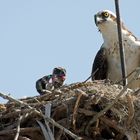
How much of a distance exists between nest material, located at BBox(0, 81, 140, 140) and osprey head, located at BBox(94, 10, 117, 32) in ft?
9.55

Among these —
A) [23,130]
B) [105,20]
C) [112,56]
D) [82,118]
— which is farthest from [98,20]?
[23,130]

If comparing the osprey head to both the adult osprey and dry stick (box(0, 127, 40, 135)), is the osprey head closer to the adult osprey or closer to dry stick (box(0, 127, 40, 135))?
the adult osprey

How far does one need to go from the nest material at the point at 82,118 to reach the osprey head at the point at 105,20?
291 cm

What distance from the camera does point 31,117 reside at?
6852mm

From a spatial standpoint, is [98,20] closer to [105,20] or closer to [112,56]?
[105,20]

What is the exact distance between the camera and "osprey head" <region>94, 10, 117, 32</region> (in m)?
9.81

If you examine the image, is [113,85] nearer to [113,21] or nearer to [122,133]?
[122,133]

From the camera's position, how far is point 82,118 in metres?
6.83

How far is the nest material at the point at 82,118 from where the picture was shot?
6.66 meters

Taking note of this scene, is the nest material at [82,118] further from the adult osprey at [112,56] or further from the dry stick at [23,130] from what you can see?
the adult osprey at [112,56]

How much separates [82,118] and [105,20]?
10.8 ft

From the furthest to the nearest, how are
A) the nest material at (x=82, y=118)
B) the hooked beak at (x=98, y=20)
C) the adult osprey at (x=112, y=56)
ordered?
1. the hooked beak at (x=98, y=20)
2. the adult osprey at (x=112, y=56)
3. the nest material at (x=82, y=118)

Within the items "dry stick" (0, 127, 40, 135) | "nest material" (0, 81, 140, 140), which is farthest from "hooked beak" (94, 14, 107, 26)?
"dry stick" (0, 127, 40, 135)

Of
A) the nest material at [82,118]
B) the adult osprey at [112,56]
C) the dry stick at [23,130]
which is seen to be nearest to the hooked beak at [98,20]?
the adult osprey at [112,56]
